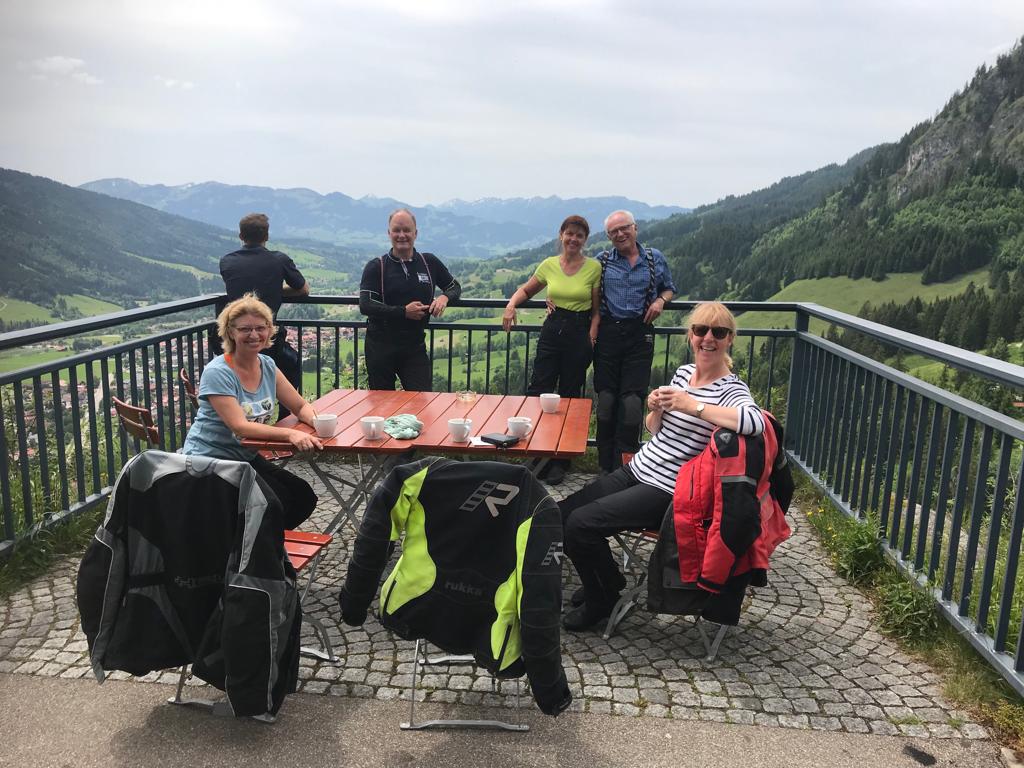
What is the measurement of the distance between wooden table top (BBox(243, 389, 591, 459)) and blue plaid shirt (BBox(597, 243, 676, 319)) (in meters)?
1.04

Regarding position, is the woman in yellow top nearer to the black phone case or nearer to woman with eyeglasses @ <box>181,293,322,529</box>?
the black phone case

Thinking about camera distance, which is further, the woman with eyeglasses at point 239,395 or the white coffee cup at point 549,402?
the white coffee cup at point 549,402

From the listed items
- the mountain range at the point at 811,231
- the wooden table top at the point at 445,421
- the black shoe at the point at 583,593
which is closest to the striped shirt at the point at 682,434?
the wooden table top at the point at 445,421

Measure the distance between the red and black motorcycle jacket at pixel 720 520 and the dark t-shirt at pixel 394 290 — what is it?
2964mm

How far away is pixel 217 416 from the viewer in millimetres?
3613

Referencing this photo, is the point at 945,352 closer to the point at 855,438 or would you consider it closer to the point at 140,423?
the point at 855,438

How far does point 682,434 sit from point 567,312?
2.19 metres

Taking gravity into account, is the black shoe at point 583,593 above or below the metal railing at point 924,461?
below

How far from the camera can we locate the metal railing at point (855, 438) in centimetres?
314

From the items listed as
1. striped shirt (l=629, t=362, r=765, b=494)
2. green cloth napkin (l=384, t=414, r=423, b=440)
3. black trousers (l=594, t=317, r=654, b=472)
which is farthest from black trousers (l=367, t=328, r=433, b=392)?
striped shirt (l=629, t=362, r=765, b=494)

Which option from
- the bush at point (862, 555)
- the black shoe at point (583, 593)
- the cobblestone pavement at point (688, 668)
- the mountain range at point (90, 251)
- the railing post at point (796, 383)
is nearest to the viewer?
the cobblestone pavement at point (688, 668)

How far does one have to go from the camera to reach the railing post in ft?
19.3

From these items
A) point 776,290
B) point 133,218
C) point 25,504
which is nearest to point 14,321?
point 133,218

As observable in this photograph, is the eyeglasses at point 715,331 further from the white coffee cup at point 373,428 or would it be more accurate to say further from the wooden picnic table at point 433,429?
the white coffee cup at point 373,428
